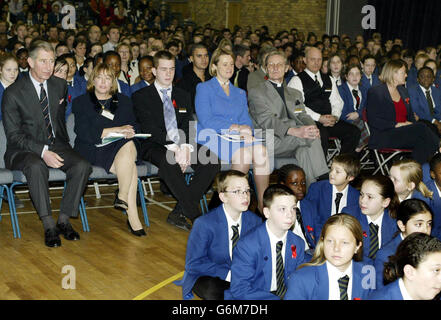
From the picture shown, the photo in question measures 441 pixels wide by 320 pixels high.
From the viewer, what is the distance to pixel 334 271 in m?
3.10

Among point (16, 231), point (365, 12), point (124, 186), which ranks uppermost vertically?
point (365, 12)

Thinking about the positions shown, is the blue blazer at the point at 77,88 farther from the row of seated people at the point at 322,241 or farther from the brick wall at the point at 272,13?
the brick wall at the point at 272,13

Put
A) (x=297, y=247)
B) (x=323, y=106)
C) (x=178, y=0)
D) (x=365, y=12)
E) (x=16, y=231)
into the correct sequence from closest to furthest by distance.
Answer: (x=297, y=247) → (x=16, y=231) → (x=323, y=106) → (x=365, y=12) → (x=178, y=0)

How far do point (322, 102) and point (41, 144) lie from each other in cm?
317

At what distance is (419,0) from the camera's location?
15.5 metres

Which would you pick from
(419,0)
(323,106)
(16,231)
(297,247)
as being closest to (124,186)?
(16,231)

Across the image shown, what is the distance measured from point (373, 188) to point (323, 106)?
2842 millimetres

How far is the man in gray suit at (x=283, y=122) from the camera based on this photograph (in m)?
5.85

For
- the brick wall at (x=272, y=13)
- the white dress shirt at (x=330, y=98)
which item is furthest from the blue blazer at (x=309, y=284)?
the brick wall at (x=272, y=13)

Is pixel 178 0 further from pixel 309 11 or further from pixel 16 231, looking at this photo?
pixel 16 231

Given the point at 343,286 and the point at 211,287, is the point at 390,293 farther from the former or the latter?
the point at 211,287

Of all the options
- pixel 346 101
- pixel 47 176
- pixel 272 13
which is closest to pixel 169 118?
pixel 47 176

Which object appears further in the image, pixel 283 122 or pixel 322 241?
pixel 283 122

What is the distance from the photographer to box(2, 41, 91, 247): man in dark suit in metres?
4.89
